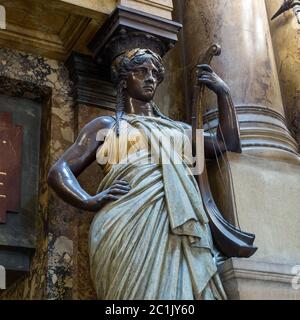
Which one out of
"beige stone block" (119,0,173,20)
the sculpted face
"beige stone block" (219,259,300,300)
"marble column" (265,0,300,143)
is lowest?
"beige stone block" (219,259,300,300)

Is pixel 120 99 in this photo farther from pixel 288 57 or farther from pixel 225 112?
pixel 288 57

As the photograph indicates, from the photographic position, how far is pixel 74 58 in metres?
4.70

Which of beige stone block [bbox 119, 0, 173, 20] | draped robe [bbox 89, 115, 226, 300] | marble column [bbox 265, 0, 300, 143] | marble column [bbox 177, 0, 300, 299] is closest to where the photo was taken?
draped robe [bbox 89, 115, 226, 300]

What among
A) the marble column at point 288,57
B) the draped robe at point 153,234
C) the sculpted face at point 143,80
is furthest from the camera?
the marble column at point 288,57

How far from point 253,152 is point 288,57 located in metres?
1.92

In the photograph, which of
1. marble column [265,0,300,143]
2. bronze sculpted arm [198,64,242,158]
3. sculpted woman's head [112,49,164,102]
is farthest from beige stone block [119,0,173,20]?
marble column [265,0,300,143]

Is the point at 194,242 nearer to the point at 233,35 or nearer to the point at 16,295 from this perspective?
the point at 16,295

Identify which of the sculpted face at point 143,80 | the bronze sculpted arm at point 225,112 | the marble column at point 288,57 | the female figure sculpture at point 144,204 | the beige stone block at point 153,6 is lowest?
the female figure sculpture at point 144,204

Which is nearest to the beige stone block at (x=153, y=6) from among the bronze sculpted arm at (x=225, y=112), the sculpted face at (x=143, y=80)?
the sculpted face at (x=143, y=80)

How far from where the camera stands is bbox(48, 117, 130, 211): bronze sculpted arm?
3598mm

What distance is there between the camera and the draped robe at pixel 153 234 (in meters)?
3.31

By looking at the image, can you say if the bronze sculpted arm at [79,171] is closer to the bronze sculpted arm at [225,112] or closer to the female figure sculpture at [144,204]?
the female figure sculpture at [144,204]

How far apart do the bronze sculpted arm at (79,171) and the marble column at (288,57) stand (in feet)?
6.96

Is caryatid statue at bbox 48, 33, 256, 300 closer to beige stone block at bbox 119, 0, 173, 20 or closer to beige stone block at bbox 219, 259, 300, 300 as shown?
beige stone block at bbox 219, 259, 300, 300
